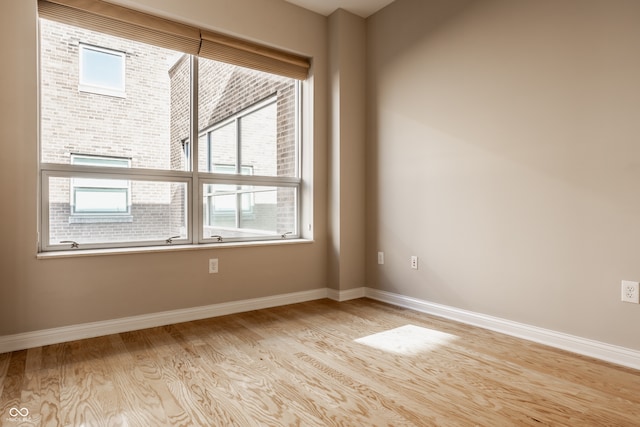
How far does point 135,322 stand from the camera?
2.66 meters

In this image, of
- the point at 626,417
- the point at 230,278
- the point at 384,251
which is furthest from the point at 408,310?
the point at 626,417

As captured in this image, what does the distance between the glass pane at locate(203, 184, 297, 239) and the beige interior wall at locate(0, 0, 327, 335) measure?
0.18 meters

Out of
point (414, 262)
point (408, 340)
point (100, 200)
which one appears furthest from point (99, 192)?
point (414, 262)

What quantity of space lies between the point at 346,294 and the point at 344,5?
2.63 metres

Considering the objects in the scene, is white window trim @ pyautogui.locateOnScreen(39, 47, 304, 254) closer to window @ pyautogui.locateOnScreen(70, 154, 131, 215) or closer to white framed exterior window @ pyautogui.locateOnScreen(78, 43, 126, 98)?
window @ pyautogui.locateOnScreen(70, 154, 131, 215)

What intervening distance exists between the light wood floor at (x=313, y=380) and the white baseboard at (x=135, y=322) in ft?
0.23

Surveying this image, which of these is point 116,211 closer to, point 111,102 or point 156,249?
point 156,249

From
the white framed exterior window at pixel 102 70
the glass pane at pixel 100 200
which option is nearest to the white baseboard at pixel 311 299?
the glass pane at pixel 100 200

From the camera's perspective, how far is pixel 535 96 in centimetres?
243

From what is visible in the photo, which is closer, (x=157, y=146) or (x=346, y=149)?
(x=157, y=146)

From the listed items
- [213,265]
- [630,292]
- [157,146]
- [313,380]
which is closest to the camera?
[313,380]

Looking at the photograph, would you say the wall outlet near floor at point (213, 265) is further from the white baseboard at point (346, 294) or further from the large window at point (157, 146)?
the white baseboard at point (346, 294)

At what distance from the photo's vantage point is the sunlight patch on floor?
2.33 meters

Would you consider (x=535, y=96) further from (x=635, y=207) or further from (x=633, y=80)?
(x=635, y=207)
